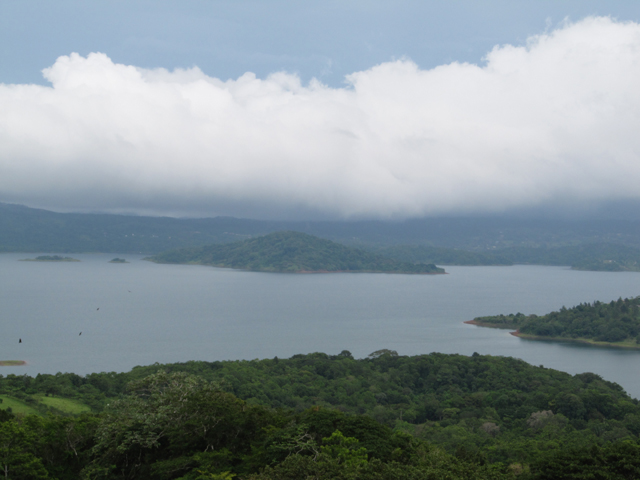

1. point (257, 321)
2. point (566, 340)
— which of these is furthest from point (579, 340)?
point (257, 321)

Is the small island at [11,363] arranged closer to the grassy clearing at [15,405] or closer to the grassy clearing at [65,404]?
the grassy clearing at [65,404]

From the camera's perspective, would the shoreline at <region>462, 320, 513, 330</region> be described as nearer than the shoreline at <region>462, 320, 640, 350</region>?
No

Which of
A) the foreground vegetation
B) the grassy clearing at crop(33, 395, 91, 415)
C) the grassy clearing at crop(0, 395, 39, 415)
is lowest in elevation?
the grassy clearing at crop(33, 395, 91, 415)

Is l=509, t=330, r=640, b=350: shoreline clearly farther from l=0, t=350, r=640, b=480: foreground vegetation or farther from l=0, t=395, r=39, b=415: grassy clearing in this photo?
l=0, t=395, r=39, b=415: grassy clearing

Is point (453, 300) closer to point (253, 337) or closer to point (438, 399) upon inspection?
point (253, 337)

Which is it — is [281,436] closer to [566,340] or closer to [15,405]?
[15,405]

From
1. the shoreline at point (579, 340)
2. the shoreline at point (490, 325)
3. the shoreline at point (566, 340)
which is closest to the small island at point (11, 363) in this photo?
the shoreline at point (490, 325)

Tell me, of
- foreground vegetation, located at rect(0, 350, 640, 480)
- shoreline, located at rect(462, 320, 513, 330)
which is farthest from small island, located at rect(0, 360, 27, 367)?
shoreline, located at rect(462, 320, 513, 330)
